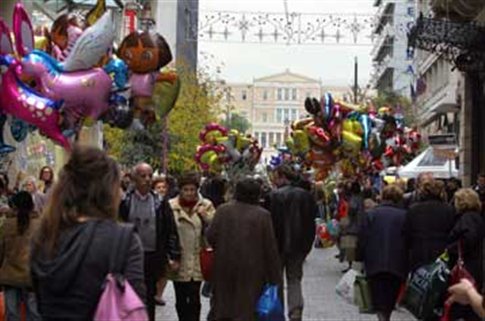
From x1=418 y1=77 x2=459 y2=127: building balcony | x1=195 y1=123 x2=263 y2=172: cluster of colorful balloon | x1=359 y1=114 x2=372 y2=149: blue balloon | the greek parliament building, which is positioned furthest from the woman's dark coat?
the greek parliament building

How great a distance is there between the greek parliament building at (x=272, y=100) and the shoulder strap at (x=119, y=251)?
152488 mm

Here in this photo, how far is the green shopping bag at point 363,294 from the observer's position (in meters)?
11.3

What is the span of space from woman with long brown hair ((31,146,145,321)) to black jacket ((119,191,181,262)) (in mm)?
5011

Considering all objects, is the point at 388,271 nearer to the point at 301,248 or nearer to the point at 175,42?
the point at 301,248

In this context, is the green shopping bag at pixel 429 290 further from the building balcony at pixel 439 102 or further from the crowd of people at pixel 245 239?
the building balcony at pixel 439 102

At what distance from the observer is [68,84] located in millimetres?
11242

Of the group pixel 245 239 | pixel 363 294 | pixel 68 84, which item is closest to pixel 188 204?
pixel 245 239

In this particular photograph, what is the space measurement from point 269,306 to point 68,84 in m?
3.79

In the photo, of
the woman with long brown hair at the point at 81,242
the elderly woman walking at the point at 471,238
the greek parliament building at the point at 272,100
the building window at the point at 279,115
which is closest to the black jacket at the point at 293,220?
the elderly woman walking at the point at 471,238

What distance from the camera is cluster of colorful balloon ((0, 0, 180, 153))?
35.5ft

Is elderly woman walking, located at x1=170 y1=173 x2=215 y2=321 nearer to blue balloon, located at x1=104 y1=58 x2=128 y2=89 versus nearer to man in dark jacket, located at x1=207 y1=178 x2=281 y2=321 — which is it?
man in dark jacket, located at x1=207 y1=178 x2=281 y2=321

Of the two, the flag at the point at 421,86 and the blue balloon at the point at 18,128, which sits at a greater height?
the flag at the point at 421,86

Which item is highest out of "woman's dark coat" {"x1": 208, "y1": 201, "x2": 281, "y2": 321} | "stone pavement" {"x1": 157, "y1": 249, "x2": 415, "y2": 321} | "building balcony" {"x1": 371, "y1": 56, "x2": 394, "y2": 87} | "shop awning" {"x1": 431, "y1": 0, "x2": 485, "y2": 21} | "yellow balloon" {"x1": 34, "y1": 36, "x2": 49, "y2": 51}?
"building balcony" {"x1": 371, "y1": 56, "x2": 394, "y2": 87}

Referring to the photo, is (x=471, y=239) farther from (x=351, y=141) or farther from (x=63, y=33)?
(x=351, y=141)
